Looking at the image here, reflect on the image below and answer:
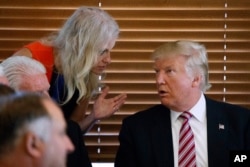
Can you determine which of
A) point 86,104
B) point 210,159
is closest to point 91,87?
point 86,104

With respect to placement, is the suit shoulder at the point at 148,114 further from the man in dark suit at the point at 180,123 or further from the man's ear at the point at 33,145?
the man's ear at the point at 33,145

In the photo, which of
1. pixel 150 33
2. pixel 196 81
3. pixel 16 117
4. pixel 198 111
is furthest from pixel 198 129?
pixel 16 117

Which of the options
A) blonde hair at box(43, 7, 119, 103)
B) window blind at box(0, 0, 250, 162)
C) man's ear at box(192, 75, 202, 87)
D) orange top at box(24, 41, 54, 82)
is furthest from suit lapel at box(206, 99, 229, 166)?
orange top at box(24, 41, 54, 82)

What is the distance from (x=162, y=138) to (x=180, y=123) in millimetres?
105

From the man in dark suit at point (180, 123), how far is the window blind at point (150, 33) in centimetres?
35

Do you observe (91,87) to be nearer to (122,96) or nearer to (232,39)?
(122,96)

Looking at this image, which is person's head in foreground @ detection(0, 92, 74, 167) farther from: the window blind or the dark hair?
the window blind

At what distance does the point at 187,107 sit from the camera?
8.91 ft

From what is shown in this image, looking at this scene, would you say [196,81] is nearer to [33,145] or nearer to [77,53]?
[77,53]

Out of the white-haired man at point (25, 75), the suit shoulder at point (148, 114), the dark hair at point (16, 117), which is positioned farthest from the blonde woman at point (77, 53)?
the dark hair at point (16, 117)

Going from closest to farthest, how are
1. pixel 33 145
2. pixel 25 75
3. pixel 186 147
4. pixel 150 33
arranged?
pixel 33 145 < pixel 25 75 < pixel 186 147 < pixel 150 33

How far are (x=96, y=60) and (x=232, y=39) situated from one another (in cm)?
73

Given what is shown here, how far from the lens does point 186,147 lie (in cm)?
265

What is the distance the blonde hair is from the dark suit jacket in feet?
0.95
